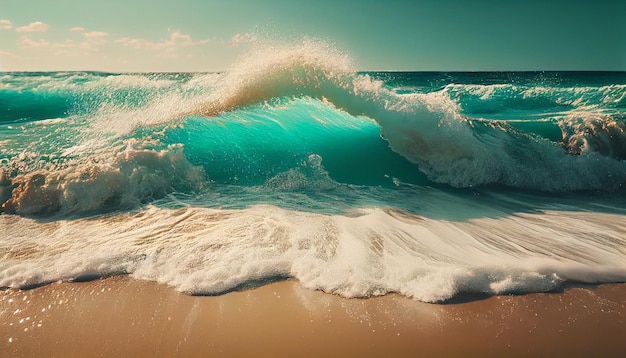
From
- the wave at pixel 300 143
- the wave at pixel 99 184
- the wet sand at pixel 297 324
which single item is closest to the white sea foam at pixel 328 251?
the wet sand at pixel 297 324

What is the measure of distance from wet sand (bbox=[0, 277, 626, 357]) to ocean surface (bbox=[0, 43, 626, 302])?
0.50 feet

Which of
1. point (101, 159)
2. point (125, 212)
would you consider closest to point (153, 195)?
point (125, 212)

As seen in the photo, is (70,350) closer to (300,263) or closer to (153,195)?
(300,263)

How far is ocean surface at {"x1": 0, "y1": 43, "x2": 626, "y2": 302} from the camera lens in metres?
3.02

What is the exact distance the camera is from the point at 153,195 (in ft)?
16.9

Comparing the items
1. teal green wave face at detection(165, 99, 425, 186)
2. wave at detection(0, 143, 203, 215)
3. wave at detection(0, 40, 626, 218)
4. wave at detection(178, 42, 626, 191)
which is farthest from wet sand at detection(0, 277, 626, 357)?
wave at detection(178, 42, 626, 191)

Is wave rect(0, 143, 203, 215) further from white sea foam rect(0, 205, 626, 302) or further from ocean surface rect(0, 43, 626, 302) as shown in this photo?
white sea foam rect(0, 205, 626, 302)

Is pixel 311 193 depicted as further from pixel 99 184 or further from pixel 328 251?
pixel 99 184

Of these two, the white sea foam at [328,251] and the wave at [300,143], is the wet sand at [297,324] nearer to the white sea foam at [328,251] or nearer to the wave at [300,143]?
the white sea foam at [328,251]

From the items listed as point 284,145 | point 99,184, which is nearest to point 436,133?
point 284,145

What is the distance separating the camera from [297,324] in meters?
2.38

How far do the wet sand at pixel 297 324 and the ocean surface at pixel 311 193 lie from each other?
0.15 metres

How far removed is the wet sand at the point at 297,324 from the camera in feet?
7.13

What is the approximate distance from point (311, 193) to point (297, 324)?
9.93 feet
